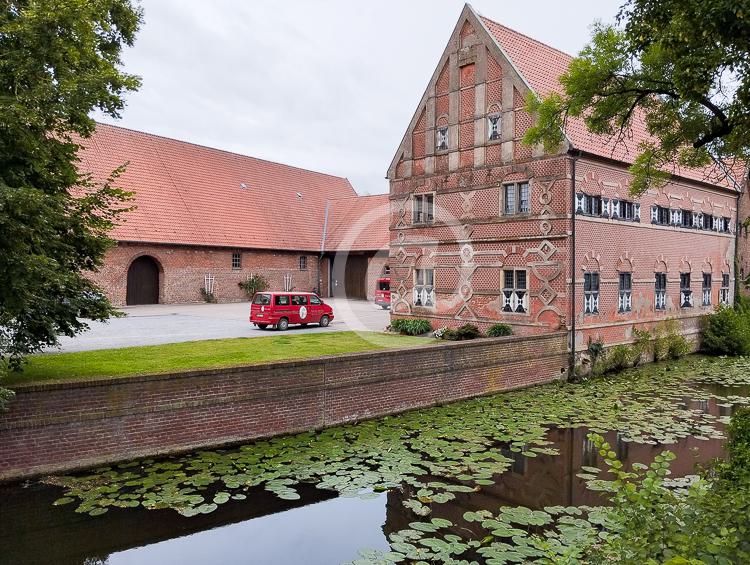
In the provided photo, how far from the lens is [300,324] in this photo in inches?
885

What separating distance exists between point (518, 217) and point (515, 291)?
239cm

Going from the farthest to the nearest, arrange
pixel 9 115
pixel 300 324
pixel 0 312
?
1. pixel 300 324
2. pixel 0 312
3. pixel 9 115

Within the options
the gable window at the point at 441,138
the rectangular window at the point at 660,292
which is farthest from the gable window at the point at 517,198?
the rectangular window at the point at 660,292

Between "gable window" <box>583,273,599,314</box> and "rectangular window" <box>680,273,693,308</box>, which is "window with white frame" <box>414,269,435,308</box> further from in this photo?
"rectangular window" <box>680,273,693,308</box>

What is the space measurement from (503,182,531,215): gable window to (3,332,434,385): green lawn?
5.21m

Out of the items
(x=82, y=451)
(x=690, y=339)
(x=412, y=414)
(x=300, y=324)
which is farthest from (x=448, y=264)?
(x=82, y=451)

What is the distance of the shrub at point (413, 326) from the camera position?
2052cm

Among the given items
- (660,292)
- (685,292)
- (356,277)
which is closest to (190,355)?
(660,292)

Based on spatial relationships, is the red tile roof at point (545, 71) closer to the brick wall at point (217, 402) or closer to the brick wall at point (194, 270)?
the brick wall at point (217, 402)

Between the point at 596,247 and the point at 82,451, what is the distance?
15.3 meters

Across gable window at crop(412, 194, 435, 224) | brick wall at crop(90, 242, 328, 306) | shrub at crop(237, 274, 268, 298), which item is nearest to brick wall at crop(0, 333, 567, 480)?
gable window at crop(412, 194, 435, 224)

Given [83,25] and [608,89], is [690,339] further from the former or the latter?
[83,25]

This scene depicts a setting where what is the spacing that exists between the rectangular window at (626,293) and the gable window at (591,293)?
1.70 meters

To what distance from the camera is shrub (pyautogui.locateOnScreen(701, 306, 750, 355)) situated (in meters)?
22.5
